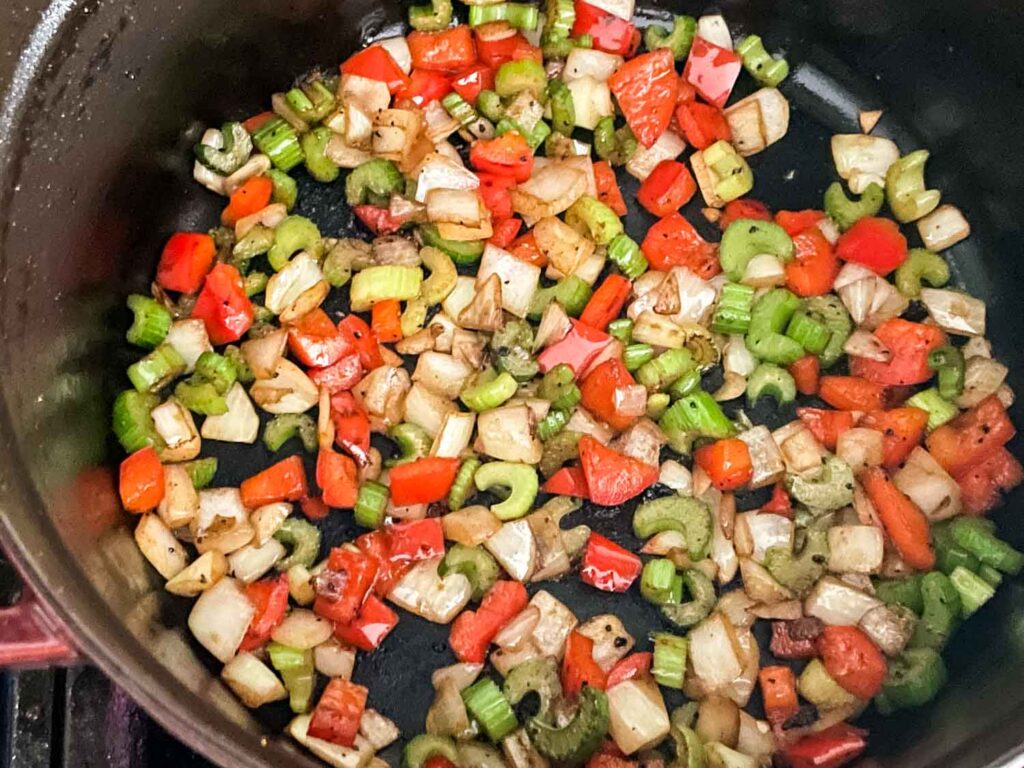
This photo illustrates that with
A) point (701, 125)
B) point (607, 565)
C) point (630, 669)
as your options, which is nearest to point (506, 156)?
point (701, 125)

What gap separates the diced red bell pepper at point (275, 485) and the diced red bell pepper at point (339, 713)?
0.42 metres

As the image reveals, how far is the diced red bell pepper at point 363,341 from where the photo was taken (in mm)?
2201

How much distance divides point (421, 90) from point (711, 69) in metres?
0.75

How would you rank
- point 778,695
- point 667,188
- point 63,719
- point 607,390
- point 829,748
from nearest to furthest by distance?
point 63,719, point 829,748, point 778,695, point 607,390, point 667,188

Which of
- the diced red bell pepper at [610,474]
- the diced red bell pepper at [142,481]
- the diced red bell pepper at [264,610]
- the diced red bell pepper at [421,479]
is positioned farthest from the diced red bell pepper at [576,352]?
the diced red bell pepper at [142,481]

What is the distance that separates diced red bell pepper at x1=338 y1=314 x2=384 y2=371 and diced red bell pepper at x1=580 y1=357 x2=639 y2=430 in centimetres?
49

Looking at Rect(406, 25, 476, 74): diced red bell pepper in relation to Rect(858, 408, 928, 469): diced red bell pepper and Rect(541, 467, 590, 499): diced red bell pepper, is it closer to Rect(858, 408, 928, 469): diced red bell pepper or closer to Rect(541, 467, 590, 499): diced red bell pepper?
Rect(541, 467, 590, 499): diced red bell pepper

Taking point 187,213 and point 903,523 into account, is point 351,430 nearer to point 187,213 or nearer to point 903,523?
point 187,213

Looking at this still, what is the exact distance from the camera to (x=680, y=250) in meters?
2.32

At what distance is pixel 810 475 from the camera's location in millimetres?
2146

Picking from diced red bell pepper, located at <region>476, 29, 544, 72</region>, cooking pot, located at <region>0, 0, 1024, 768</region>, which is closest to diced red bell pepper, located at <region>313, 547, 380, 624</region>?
cooking pot, located at <region>0, 0, 1024, 768</region>

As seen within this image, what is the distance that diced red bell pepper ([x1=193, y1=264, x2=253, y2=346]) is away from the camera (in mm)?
2179

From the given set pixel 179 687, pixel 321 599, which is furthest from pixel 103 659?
pixel 321 599

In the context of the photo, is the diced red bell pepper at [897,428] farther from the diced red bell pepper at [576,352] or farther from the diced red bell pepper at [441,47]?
the diced red bell pepper at [441,47]
